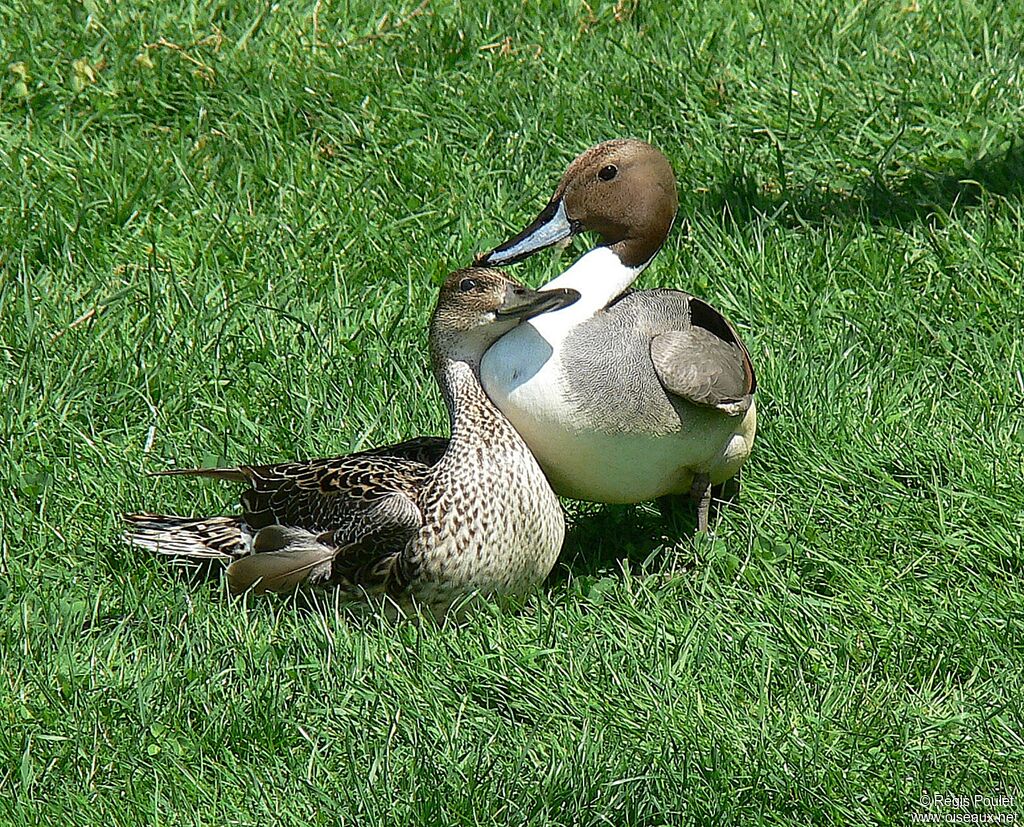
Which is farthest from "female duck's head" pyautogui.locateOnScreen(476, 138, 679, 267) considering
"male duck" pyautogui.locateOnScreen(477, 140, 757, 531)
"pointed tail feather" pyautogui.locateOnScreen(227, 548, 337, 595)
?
"pointed tail feather" pyautogui.locateOnScreen(227, 548, 337, 595)

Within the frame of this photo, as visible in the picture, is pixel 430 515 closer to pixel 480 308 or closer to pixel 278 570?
pixel 278 570

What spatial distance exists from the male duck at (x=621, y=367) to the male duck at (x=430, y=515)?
0.09 metres

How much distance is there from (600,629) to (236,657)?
90cm

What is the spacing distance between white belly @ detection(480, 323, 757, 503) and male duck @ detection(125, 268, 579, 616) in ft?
0.18

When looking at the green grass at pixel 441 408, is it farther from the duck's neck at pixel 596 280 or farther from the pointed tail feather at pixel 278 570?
the duck's neck at pixel 596 280

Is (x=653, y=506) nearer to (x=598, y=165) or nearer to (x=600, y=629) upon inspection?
(x=600, y=629)

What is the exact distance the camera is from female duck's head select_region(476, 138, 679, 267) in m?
3.97

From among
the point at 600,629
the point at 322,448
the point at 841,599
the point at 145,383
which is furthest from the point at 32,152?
the point at 841,599

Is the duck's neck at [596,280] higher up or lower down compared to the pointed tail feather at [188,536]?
higher up

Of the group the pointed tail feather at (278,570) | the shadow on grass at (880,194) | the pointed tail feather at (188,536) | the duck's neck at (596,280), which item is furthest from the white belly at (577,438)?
the shadow on grass at (880,194)

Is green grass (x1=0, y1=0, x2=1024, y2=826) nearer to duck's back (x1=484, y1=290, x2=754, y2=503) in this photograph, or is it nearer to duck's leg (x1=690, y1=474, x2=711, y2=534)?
duck's leg (x1=690, y1=474, x2=711, y2=534)

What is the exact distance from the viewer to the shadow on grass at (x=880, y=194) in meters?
5.25

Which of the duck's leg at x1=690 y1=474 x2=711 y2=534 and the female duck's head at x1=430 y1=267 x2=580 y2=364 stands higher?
the female duck's head at x1=430 y1=267 x2=580 y2=364

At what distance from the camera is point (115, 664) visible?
11.5ft
